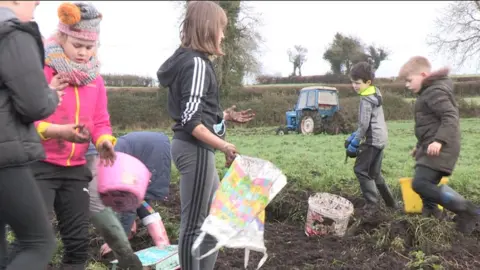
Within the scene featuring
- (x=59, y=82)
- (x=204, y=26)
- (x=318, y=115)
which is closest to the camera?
(x=59, y=82)

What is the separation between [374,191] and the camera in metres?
5.45

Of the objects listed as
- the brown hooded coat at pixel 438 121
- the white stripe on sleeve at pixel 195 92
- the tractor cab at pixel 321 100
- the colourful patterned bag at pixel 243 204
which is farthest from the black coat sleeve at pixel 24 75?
the tractor cab at pixel 321 100

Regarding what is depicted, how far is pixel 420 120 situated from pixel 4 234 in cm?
352

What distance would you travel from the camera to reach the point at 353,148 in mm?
5695

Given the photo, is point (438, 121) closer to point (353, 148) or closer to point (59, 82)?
point (353, 148)

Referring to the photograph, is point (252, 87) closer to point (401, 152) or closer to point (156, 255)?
point (401, 152)

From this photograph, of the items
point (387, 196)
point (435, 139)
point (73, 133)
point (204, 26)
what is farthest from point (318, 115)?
point (73, 133)

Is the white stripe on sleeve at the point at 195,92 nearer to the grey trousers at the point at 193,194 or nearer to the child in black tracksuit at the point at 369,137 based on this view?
the grey trousers at the point at 193,194

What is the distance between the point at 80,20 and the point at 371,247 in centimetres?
276

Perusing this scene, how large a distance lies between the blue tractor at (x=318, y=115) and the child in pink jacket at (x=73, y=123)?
17.5 m

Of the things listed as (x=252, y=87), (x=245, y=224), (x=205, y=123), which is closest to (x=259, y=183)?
(x=245, y=224)

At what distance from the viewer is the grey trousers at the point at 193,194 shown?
120 inches

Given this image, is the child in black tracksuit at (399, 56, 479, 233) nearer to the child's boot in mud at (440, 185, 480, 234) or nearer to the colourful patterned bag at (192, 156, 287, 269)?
the child's boot in mud at (440, 185, 480, 234)

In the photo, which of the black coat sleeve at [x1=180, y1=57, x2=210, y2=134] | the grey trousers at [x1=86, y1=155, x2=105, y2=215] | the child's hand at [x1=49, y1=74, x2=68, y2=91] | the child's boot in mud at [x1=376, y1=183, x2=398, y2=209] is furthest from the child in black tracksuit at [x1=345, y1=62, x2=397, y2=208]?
the child's hand at [x1=49, y1=74, x2=68, y2=91]
